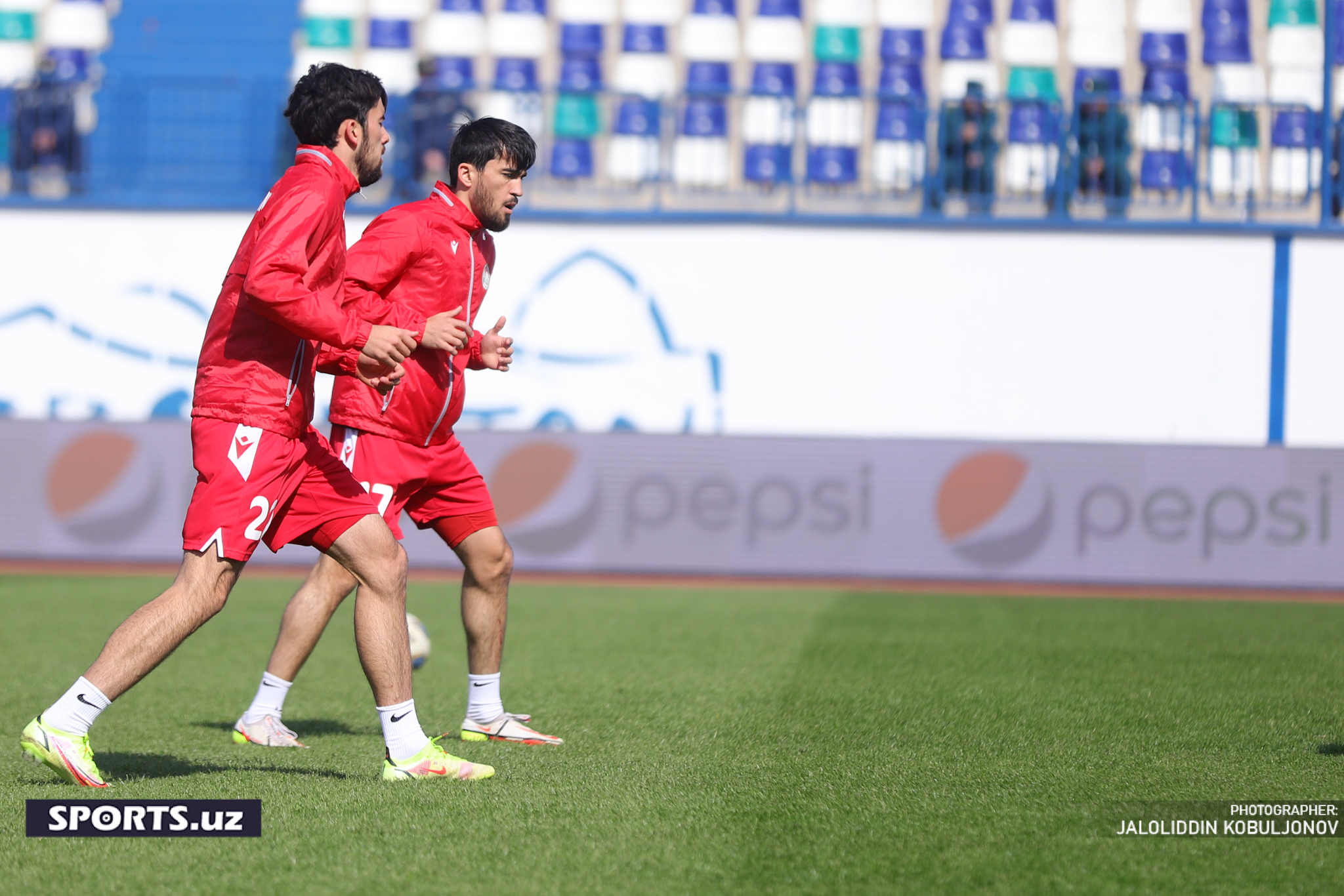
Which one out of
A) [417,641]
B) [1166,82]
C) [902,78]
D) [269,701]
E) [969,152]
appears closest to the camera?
[269,701]

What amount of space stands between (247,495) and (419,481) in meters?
0.98

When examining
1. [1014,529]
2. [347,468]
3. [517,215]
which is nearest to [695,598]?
[1014,529]

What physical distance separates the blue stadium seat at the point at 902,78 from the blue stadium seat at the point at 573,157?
3553 mm

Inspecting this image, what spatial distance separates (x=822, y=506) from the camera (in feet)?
41.1

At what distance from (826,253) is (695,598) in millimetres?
4545

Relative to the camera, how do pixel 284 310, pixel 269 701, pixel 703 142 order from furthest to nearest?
pixel 703 142 < pixel 269 701 < pixel 284 310

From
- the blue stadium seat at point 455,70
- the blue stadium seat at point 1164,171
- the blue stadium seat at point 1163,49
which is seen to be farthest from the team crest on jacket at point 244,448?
the blue stadium seat at point 1163,49

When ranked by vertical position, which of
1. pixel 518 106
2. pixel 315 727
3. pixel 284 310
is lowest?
pixel 315 727

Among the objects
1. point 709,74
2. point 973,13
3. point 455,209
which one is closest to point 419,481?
point 455,209

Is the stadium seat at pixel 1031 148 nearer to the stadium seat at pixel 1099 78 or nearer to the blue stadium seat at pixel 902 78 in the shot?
the stadium seat at pixel 1099 78

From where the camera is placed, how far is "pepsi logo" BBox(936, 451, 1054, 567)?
12.4 metres

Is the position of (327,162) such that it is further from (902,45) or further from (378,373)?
(902,45)

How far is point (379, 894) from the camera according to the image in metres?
3.08

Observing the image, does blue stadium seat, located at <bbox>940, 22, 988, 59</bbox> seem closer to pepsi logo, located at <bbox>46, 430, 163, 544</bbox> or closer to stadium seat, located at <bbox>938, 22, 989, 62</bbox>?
stadium seat, located at <bbox>938, 22, 989, 62</bbox>
